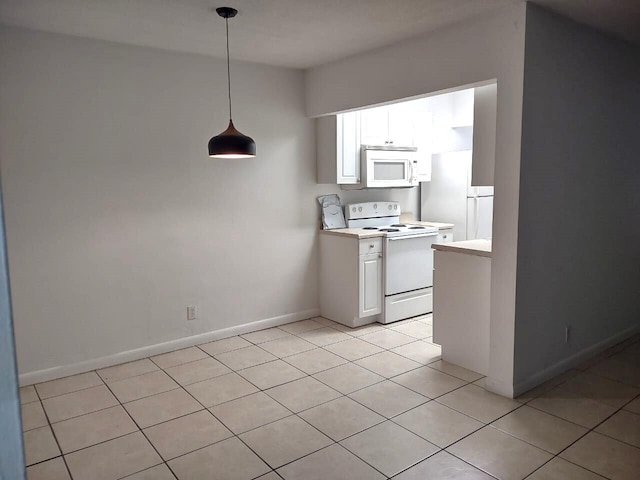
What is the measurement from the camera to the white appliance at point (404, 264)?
14.5ft

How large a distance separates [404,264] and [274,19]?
8.10 feet

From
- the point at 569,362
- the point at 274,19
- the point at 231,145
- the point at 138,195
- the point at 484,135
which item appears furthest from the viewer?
the point at 138,195

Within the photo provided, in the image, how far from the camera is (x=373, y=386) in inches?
126

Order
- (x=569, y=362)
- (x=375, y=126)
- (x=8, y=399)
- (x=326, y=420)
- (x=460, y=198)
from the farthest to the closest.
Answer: (x=460, y=198) → (x=375, y=126) → (x=569, y=362) → (x=326, y=420) → (x=8, y=399)

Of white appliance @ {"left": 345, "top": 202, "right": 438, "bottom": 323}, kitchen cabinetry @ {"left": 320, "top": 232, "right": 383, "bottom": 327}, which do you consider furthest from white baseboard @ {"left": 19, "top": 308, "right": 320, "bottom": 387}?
white appliance @ {"left": 345, "top": 202, "right": 438, "bottom": 323}

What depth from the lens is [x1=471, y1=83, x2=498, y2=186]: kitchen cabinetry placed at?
125 inches

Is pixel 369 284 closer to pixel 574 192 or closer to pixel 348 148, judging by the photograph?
pixel 348 148

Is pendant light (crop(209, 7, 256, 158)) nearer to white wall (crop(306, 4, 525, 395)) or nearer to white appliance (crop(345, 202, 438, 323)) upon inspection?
white wall (crop(306, 4, 525, 395))

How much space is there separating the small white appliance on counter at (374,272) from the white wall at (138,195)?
362 mm

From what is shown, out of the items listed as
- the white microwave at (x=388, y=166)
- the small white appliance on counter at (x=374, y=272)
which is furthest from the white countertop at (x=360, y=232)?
the white microwave at (x=388, y=166)

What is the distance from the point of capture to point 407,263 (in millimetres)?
4531

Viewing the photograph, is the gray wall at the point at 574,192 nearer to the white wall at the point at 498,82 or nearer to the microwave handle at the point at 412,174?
Result: the white wall at the point at 498,82

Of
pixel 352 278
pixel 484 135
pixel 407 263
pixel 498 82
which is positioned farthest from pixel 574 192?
pixel 352 278

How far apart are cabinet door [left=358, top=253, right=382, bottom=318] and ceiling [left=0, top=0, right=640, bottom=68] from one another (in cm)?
181
